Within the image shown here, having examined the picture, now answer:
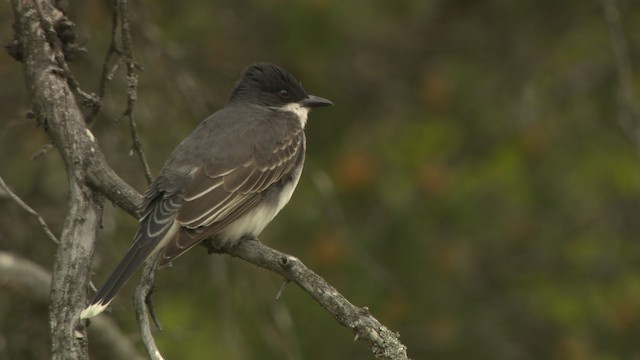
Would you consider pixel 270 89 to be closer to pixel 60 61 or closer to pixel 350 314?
pixel 60 61

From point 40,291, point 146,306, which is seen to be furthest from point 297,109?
point 146,306

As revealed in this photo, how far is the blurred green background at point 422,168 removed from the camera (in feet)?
18.7

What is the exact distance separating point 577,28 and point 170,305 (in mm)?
3783

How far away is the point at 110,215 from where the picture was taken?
17.2 feet

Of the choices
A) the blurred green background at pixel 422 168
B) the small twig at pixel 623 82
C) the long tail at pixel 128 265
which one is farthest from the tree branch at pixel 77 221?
the small twig at pixel 623 82

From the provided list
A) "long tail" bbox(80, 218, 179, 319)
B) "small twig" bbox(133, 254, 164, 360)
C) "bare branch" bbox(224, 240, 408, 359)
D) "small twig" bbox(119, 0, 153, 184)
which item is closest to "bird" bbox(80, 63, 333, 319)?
"long tail" bbox(80, 218, 179, 319)

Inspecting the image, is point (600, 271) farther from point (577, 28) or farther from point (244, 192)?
point (244, 192)

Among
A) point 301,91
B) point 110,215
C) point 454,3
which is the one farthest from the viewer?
point 454,3

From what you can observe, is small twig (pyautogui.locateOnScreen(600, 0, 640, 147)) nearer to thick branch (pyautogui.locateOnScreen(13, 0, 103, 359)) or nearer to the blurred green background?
the blurred green background

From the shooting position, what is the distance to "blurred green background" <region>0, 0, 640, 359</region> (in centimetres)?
571

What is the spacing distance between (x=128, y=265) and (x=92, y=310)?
66 cm

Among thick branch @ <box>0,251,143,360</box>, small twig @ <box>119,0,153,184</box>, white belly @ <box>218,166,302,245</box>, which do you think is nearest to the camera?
small twig @ <box>119,0,153,184</box>

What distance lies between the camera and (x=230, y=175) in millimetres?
4766

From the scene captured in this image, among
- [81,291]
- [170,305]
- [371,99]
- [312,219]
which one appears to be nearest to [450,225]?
[312,219]
